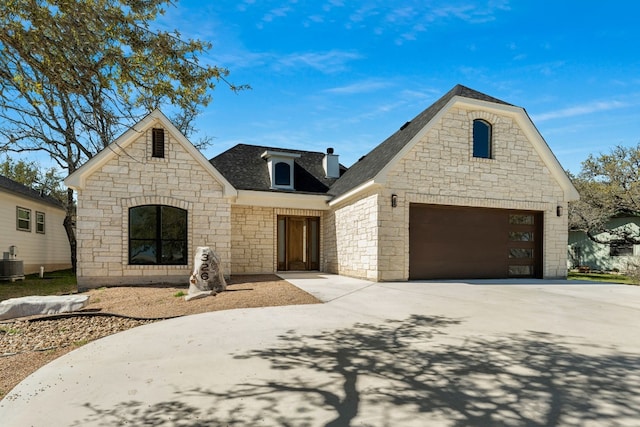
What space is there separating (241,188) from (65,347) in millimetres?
10148

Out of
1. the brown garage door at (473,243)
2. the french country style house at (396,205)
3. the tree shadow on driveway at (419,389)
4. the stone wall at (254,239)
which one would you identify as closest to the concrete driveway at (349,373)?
the tree shadow on driveway at (419,389)

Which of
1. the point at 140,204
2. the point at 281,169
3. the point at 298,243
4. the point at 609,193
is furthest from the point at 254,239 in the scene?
the point at 609,193

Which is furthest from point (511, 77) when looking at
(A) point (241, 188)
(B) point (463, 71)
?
(A) point (241, 188)

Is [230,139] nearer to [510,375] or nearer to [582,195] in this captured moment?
[510,375]

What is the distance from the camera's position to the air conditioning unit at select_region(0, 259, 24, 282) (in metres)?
15.4

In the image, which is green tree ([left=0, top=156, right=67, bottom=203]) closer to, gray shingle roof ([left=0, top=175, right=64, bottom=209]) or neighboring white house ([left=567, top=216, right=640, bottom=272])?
gray shingle roof ([left=0, top=175, right=64, bottom=209])

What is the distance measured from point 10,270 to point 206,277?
12045 mm

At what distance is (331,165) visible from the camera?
19.4 meters

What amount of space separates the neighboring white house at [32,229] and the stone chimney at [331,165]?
49.1 feet

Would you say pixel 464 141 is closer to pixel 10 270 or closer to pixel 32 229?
pixel 10 270

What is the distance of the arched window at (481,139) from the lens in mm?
13469

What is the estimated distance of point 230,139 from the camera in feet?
61.2

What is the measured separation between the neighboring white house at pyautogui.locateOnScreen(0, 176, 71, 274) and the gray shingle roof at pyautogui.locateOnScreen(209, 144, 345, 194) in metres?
9.97

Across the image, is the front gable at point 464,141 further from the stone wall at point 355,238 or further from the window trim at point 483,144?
the stone wall at point 355,238
